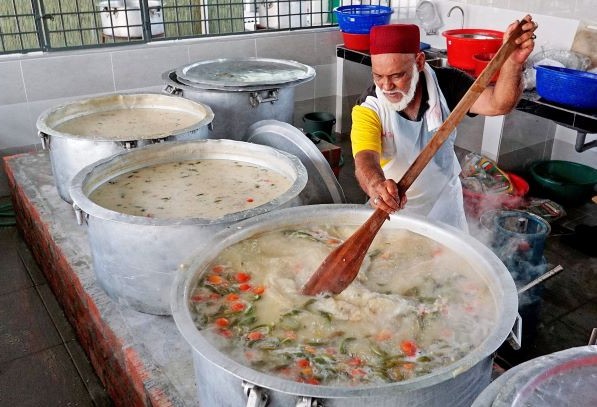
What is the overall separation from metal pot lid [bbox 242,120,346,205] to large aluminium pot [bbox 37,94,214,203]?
1.45ft

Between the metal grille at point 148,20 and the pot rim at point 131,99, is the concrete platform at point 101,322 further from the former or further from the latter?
the metal grille at point 148,20

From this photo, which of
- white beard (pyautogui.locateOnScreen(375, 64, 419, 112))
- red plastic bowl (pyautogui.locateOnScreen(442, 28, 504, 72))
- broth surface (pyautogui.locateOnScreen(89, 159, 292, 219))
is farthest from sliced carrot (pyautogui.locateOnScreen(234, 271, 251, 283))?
red plastic bowl (pyautogui.locateOnScreen(442, 28, 504, 72))

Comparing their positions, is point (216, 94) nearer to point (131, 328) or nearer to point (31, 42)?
point (131, 328)

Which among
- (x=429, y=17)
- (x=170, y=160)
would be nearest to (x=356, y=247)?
(x=170, y=160)

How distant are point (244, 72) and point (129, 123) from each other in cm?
127

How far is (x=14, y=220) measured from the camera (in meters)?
4.99

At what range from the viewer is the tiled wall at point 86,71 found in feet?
16.8

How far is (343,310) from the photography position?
6.25ft

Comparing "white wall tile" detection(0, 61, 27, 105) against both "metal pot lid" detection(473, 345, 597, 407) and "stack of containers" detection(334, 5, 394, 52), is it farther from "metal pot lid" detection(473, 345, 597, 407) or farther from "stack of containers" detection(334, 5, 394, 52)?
"metal pot lid" detection(473, 345, 597, 407)

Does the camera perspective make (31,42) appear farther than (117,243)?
Yes

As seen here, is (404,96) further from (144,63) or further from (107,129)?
(144,63)

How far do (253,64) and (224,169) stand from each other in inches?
86.5

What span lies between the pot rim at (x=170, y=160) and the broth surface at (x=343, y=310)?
21 centimetres

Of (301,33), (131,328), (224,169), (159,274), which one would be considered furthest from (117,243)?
(301,33)
